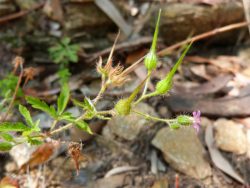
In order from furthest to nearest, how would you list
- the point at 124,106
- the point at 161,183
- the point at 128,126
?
the point at 128,126 < the point at 161,183 < the point at 124,106

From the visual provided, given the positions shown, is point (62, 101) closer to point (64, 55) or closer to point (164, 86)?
point (164, 86)

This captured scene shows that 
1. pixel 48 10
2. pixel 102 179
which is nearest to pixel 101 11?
pixel 48 10

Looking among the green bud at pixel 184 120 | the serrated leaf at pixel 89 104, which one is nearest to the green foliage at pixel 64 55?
the serrated leaf at pixel 89 104

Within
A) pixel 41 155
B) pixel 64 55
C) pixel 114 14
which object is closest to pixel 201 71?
pixel 114 14

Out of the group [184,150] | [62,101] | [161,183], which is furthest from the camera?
[184,150]

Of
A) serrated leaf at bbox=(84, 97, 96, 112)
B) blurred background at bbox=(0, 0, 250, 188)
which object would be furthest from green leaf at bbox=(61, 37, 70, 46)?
serrated leaf at bbox=(84, 97, 96, 112)

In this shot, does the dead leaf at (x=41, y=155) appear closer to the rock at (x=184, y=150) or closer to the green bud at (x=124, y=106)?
the rock at (x=184, y=150)
